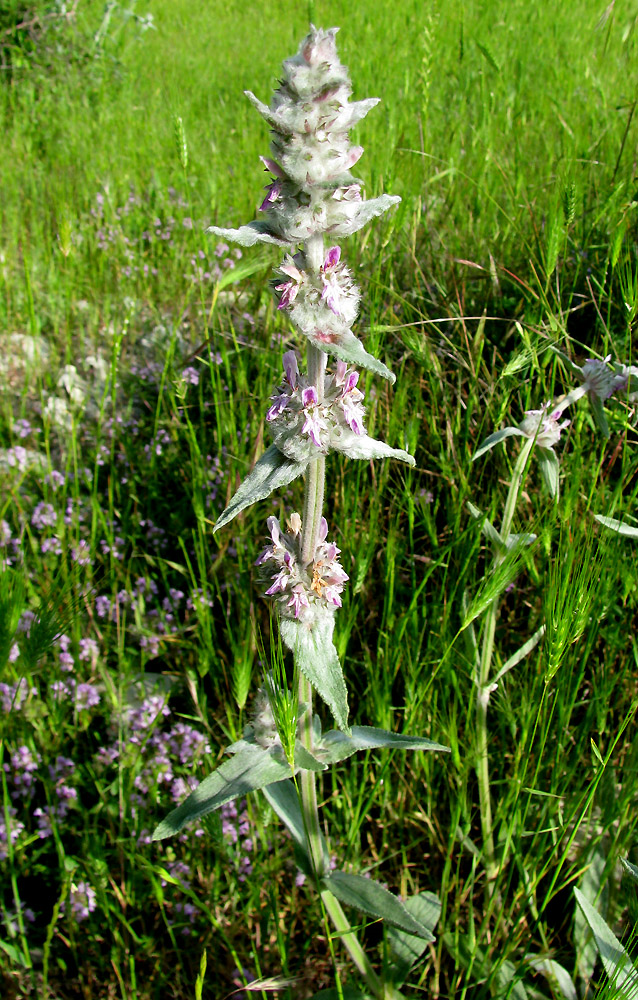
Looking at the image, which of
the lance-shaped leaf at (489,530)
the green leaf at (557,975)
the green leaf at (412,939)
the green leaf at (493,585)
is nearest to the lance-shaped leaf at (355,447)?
the green leaf at (493,585)

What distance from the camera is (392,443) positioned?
83.1 inches

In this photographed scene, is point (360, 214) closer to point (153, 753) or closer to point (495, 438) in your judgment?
point (495, 438)

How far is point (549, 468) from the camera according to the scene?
191 cm

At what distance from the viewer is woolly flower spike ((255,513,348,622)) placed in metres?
1.39

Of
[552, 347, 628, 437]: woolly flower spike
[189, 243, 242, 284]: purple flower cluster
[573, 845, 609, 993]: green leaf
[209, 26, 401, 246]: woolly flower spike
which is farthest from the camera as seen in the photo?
[189, 243, 242, 284]: purple flower cluster

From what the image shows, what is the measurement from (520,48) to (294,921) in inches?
244

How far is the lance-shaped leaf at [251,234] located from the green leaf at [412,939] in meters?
1.55

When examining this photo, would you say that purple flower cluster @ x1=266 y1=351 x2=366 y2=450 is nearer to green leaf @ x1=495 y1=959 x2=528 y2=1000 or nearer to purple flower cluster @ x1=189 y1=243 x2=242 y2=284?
green leaf @ x1=495 y1=959 x2=528 y2=1000

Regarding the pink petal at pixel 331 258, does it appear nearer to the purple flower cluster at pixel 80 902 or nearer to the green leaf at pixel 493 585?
the green leaf at pixel 493 585

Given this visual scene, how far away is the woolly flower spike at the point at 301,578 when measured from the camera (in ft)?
4.57

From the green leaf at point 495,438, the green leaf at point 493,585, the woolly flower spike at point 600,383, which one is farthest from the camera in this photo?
the woolly flower spike at point 600,383

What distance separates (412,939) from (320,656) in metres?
0.91

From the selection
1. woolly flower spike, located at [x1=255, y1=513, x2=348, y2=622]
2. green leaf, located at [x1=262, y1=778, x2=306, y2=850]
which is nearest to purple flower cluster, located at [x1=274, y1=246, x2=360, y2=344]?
woolly flower spike, located at [x1=255, y1=513, x2=348, y2=622]

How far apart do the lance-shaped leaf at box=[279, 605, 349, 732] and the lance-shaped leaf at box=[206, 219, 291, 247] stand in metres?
0.70
